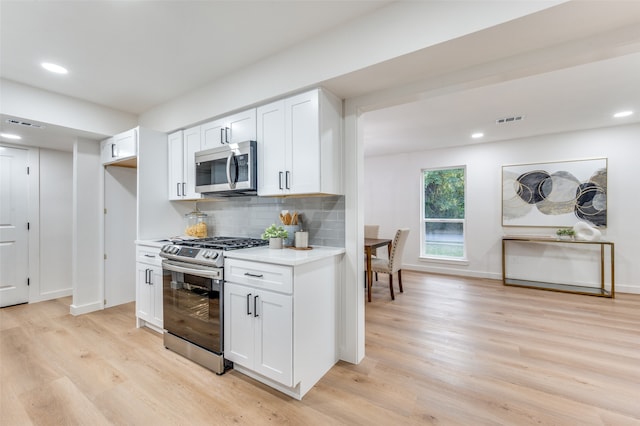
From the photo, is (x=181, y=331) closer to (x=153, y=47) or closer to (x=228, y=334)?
(x=228, y=334)

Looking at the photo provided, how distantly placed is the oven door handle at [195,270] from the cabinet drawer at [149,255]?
11.3 inches

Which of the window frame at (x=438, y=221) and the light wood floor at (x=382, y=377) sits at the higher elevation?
the window frame at (x=438, y=221)

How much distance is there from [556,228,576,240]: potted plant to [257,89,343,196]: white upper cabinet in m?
4.16

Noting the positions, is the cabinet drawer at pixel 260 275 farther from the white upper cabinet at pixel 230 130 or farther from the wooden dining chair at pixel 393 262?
the wooden dining chair at pixel 393 262

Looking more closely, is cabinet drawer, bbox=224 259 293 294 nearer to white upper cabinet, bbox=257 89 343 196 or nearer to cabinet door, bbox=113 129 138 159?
white upper cabinet, bbox=257 89 343 196

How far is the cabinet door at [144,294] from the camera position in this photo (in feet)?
9.63

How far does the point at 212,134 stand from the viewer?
2.91 metres

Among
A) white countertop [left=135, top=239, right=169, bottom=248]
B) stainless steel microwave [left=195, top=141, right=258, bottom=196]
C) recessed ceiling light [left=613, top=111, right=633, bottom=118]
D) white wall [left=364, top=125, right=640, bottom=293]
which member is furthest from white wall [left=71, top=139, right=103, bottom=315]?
recessed ceiling light [left=613, top=111, right=633, bottom=118]

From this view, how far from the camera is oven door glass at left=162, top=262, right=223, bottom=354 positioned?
7.30 ft

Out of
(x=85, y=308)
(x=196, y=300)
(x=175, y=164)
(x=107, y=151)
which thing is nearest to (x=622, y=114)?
(x=196, y=300)

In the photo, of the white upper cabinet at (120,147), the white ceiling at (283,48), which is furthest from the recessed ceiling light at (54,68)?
the white upper cabinet at (120,147)

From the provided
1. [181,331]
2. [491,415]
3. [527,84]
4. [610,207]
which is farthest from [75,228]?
[610,207]

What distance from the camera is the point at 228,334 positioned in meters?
2.18

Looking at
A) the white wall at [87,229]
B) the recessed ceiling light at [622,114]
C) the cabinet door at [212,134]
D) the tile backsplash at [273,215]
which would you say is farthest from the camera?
the recessed ceiling light at [622,114]
